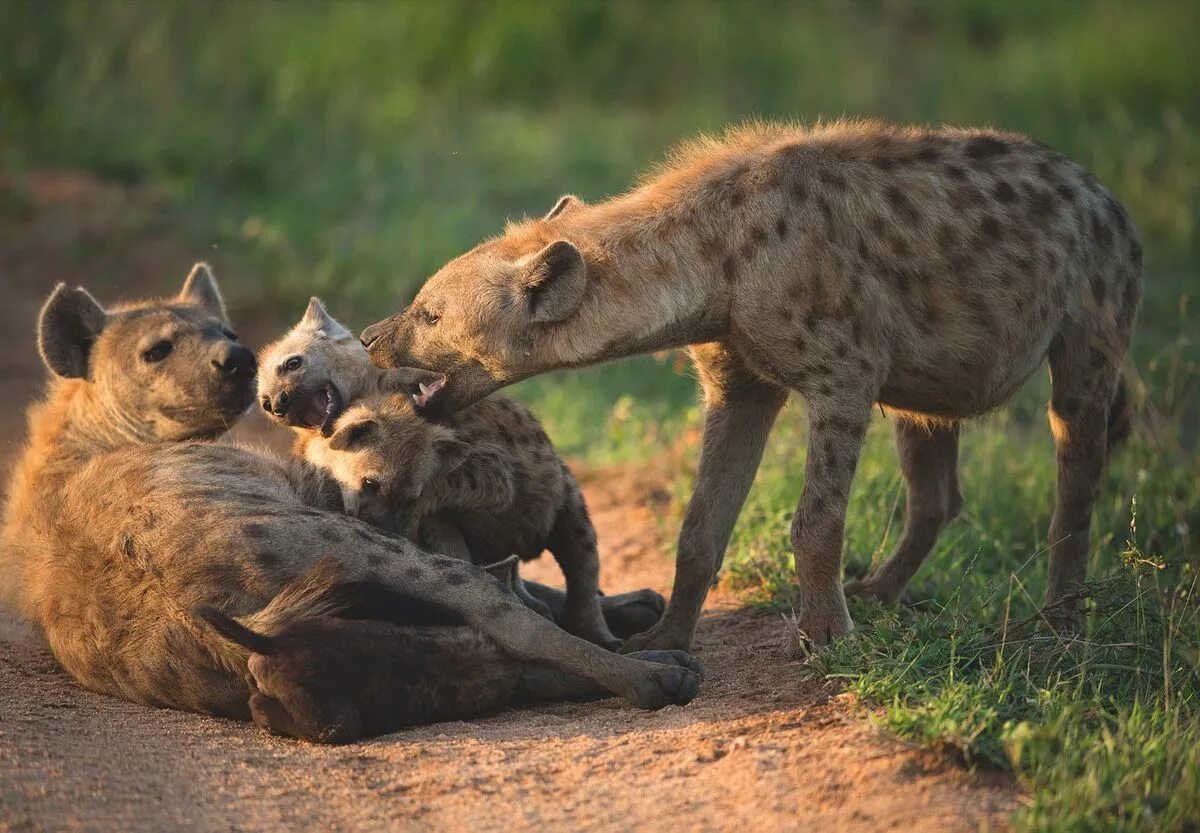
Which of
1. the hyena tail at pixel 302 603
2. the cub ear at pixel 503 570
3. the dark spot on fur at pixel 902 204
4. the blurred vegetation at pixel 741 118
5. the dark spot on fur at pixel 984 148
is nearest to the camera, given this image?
the hyena tail at pixel 302 603

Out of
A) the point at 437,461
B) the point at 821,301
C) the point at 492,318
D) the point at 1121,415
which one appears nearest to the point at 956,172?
the point at 821,301

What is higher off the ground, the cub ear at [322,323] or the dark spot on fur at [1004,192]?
the dark spot on fur at [1004,192]

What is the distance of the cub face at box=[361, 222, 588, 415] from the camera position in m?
3.95

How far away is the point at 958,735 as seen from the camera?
3059 millimetres

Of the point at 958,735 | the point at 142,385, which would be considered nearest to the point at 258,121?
the point at 142,385

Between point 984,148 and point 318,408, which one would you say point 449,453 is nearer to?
point 318,408

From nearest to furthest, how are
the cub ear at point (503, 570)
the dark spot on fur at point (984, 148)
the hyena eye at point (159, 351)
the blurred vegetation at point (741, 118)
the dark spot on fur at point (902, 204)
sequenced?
the blurred vegetation at point (741, 118) → the cub ear at point (503, 570) → the dark spot on fur at point (902, 204) → the dark spot on fur at point (984, 148) → the hyena eye at point (159, 351)

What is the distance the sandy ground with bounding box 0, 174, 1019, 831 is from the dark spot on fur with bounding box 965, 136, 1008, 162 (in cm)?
148

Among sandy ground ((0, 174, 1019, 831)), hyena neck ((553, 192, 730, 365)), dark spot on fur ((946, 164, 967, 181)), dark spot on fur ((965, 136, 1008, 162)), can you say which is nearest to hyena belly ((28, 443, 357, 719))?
sandy ground ((0, 174, 1019, 831))

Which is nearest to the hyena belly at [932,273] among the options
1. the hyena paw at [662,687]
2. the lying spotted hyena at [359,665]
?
the hyena paw at [662,687]

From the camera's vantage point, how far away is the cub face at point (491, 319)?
3.95m

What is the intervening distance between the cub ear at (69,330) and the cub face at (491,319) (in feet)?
3.76

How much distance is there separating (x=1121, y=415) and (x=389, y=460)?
221 centimetres

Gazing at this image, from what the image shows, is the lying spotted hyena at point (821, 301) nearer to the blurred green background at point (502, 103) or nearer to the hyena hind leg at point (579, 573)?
the hyena hind leg at point (579, 573)
